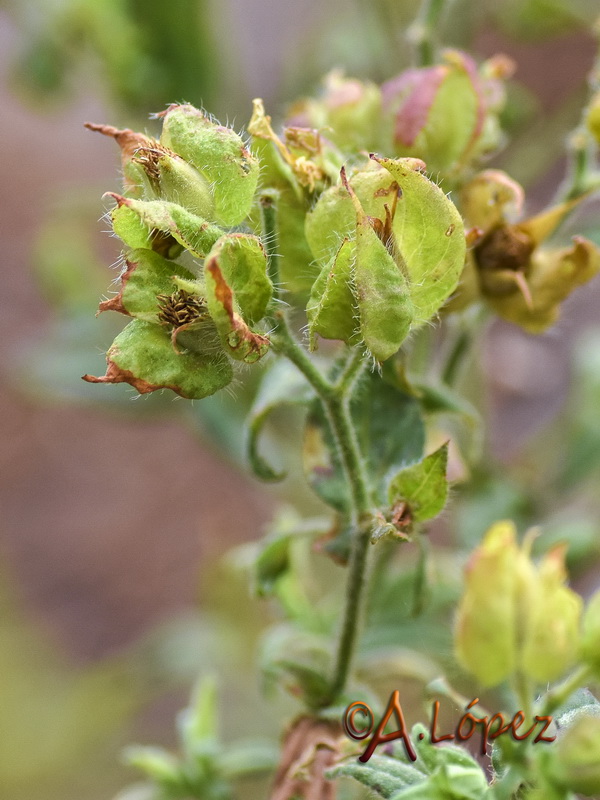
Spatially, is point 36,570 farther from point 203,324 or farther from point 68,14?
point 203,324

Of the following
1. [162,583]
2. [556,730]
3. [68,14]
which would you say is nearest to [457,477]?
[556,730]

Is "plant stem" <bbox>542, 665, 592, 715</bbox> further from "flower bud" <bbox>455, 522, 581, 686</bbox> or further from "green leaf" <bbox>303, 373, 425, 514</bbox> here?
"green leaf" <bbox>303, 373, 425, 514</bbox>

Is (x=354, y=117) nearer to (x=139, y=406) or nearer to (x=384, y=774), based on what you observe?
(x=384, y=774)

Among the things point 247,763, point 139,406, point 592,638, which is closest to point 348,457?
point 592,638

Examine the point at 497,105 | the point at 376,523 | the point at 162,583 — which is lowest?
the point at 376,523

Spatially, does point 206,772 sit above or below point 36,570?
below

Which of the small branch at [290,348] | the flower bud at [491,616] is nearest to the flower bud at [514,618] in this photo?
→ the flower bud at [491,616]
